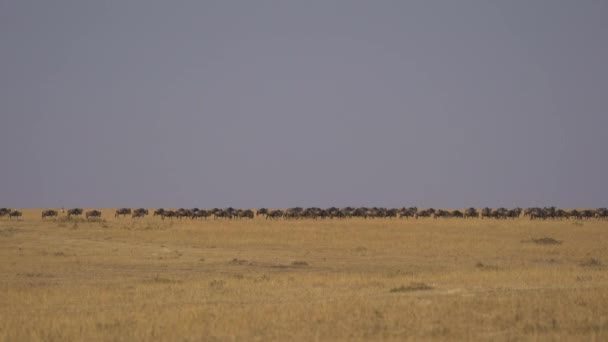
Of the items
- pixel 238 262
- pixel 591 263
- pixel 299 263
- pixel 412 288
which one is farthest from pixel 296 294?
pixel 591 263

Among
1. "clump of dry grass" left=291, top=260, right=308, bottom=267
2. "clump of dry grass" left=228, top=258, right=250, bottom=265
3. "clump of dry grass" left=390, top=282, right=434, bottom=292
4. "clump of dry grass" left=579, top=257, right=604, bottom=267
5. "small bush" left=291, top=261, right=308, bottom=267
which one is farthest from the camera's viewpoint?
"clump of dry grass" left=228, top=258, right=250, bottom=265

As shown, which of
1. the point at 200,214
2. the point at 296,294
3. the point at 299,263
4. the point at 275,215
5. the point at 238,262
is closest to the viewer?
the point at 296,294

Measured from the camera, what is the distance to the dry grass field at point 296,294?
520 inches

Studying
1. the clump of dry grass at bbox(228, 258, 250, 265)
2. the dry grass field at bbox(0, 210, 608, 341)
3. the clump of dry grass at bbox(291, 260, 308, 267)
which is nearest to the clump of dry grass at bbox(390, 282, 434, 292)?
the dry grass field at bbox(0, 210, 608, 341)

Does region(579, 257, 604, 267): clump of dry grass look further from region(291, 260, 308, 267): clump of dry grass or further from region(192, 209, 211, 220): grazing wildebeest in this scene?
region(192, 209, 211, 220): grazing wildebeest

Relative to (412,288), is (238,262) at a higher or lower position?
lower

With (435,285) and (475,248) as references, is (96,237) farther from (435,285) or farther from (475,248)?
(435,285)

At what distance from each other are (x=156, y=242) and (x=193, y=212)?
42937 mm

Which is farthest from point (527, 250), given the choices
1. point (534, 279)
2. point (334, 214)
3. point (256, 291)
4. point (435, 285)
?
point (334, 214)

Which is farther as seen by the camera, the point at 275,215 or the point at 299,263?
the point at 275,215

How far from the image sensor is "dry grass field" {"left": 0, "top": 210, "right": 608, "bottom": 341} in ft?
43.3

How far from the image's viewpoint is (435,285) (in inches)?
787

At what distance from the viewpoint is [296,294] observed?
18484 mm

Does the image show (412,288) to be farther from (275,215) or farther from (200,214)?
(200,214)
